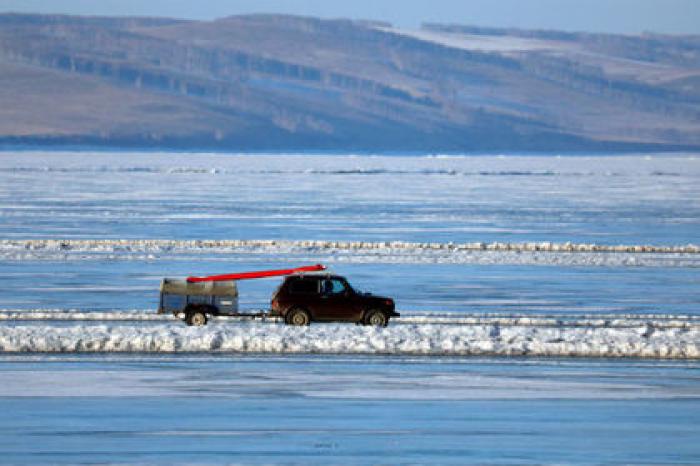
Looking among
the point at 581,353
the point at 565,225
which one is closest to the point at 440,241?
the point at 565,225

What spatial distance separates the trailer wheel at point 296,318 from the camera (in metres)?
23.2

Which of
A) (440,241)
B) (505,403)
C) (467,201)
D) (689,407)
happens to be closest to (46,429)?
(505,403)

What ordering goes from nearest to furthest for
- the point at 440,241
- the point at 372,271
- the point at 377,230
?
the point at 372,271 → the point at 440,241 → the point at 377,230

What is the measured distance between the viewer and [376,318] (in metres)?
23.3

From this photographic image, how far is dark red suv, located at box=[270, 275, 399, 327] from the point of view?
23.2m

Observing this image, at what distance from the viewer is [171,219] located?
57.1 metres

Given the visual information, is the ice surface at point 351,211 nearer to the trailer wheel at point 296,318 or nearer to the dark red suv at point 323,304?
the dark red suv at point 323,304

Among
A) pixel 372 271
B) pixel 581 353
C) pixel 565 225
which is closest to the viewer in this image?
pixel 581 353

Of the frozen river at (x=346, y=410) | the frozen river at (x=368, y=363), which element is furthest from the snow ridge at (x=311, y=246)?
the frozen river at (x=346, y=410)

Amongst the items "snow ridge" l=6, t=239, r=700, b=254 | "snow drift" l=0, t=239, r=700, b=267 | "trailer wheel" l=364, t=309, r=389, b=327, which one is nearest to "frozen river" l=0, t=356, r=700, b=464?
"trailer wheel" l=364, t=309, r=389, b=327

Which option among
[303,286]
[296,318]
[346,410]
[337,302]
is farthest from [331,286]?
[346,410]

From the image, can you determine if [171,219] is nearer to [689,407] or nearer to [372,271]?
[372,271]

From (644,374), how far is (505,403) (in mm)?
3023

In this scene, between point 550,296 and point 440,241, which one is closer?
point 550,296
